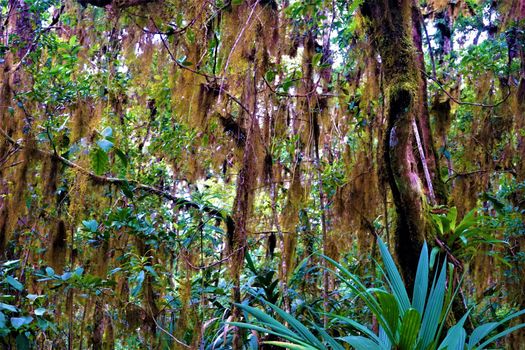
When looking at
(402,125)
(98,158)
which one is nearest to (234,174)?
(98,158)

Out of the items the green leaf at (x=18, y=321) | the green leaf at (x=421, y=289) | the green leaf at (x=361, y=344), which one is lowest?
the green leaf at (x=18, y=321)

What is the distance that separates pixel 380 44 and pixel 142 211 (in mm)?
2196

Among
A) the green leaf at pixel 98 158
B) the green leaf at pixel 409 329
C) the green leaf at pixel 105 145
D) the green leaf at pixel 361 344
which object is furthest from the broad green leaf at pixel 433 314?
the green leaf at pixel 98 158

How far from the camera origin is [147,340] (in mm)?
3693

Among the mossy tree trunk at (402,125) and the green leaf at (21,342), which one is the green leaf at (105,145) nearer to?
the green leaf at (21,342)

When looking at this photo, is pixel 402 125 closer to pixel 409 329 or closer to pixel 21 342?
pixel 409 329

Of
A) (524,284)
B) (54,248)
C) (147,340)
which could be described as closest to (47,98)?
(54,248)

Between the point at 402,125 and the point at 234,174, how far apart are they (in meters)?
1.66

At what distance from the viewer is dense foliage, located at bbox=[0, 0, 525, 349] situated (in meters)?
2.70

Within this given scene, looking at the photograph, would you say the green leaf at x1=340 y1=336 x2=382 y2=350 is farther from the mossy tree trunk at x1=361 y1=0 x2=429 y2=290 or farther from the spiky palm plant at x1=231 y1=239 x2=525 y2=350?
the mossy tree trunk at x1=361 y1=0 x2=429 y2=290

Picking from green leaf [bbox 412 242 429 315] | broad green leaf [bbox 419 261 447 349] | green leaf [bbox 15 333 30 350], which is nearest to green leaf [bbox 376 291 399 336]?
broad green leaf [bbox 419 261 447 349]

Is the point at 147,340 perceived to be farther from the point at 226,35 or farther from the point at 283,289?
the point at 226,35

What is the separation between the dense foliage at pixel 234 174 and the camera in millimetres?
2695

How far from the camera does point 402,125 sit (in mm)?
2605
